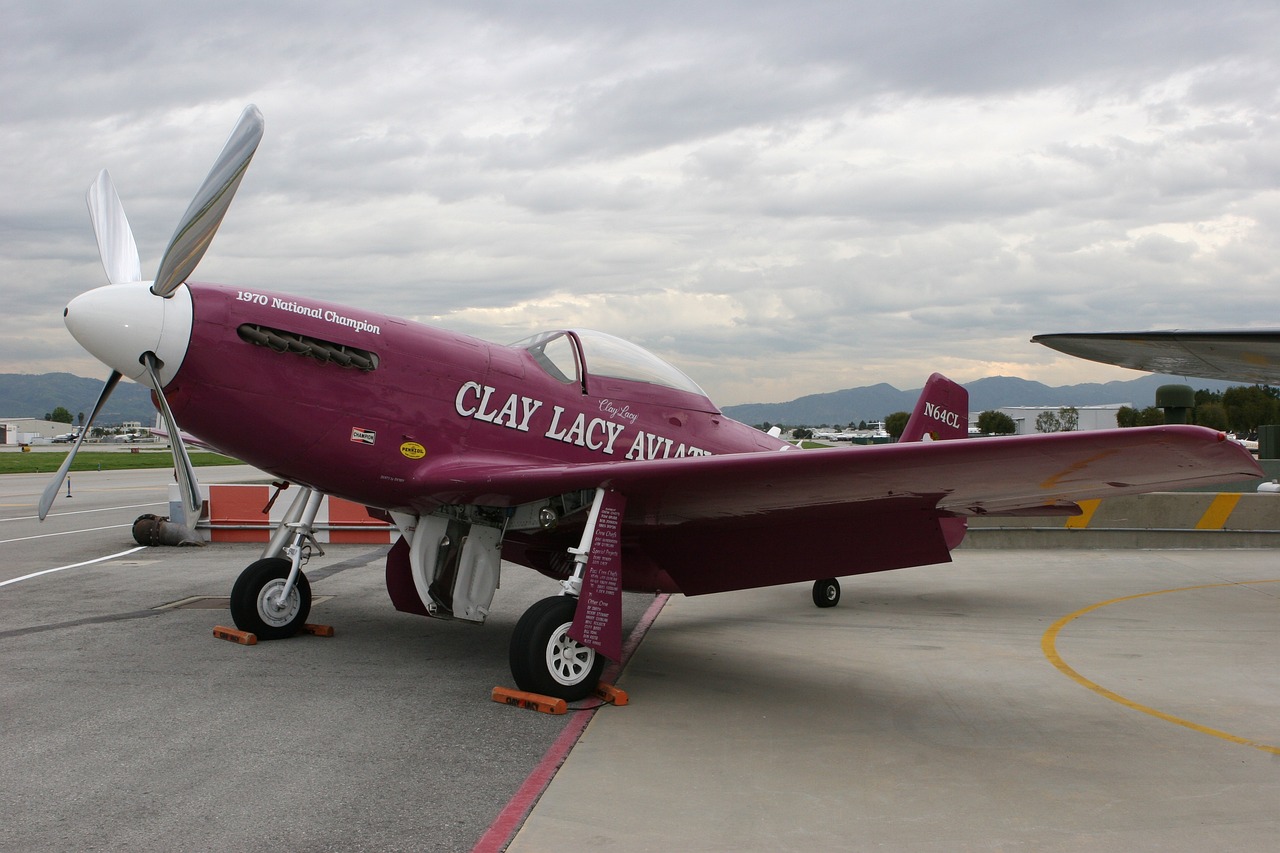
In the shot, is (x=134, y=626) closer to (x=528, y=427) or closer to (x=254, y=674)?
(x=254, y=674)

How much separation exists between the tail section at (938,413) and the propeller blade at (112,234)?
22.8 ft

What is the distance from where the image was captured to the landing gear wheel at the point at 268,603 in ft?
23.0

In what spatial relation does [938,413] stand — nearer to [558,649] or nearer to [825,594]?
[825,594]

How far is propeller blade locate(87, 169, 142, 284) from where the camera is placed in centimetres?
611

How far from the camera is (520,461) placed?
6203 mm

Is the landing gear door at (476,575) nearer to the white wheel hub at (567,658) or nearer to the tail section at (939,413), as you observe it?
the white wheel hub at (567,658)

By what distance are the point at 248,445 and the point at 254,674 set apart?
155cm

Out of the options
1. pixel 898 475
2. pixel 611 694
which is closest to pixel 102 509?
pixel 611 694

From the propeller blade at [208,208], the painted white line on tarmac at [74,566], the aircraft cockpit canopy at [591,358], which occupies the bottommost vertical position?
the painted white line on tarmac at [74,566]

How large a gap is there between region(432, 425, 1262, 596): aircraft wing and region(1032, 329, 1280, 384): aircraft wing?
222 inches

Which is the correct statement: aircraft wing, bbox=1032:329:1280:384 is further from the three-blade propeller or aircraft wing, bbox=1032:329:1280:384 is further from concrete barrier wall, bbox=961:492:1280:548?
the three-blade propeller

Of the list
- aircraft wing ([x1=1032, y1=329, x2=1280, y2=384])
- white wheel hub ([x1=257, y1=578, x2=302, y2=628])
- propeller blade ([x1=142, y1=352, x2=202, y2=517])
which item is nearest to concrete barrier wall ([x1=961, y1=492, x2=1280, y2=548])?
aircraft wing ([x1=1032, y1=329, x2=1280, y2=384])

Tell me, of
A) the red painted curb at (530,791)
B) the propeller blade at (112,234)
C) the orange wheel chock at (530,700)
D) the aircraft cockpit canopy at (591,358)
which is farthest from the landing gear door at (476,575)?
the propeller blade at (112,234)

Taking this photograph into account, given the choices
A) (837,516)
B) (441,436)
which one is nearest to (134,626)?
(441,436)
